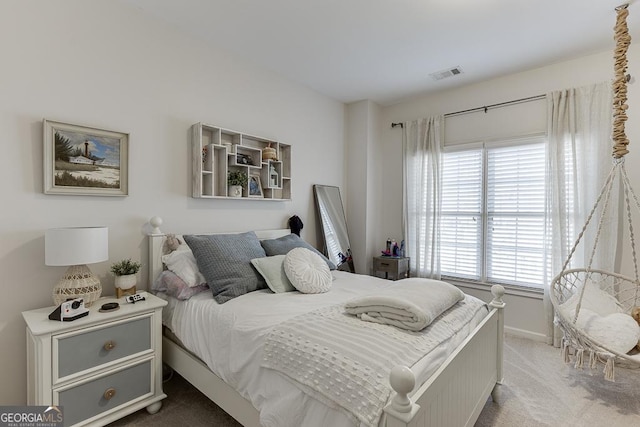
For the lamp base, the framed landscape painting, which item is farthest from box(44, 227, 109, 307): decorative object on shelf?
the framed landscape painting

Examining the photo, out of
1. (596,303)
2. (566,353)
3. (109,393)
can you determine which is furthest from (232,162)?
(596,303)

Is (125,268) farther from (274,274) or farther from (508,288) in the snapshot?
(508,288)

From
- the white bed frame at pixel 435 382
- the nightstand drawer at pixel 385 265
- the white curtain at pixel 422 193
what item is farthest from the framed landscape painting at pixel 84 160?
the white curtain at pixel 422 193

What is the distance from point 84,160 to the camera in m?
2.05

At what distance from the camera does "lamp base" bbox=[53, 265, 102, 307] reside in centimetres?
181

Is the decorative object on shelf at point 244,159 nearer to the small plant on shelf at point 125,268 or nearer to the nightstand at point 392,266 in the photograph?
the small plant on shelf at point 125,268

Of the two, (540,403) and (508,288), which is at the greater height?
(508,288)

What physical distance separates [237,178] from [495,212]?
2.78 metres

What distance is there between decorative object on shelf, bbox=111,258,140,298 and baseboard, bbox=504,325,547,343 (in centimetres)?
358

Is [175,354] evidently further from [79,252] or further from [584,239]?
[584,239]

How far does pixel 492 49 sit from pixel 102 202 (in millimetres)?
3433

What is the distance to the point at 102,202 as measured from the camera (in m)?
2.16

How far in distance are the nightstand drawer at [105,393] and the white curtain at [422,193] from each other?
3.04 metres

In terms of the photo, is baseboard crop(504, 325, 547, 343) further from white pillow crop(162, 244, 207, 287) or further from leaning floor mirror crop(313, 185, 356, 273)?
white pillow crop(162, 244, 207, 287)
